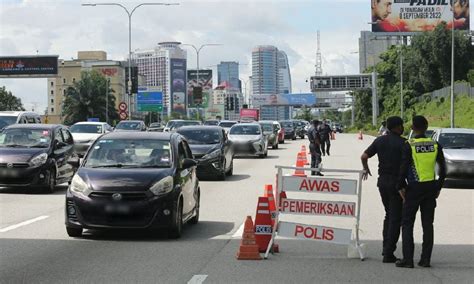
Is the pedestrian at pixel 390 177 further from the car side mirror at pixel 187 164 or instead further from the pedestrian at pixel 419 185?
the car side mirror at pixel 187 164

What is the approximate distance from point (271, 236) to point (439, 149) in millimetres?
2422

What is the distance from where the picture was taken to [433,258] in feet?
31.4

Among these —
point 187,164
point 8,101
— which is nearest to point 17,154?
point 187,164

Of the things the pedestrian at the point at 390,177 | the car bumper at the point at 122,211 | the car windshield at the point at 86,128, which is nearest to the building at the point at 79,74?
the car windshield at the point at 86,128

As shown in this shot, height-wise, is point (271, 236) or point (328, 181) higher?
point (328, 181)

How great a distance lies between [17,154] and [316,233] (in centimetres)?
958

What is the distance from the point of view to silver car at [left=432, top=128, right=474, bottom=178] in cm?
1973

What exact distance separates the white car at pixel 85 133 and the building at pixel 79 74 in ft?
438

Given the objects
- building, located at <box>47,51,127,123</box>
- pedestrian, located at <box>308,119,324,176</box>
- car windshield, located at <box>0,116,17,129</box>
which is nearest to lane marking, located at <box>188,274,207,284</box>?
pedestrian, located at <box>308,119,324,176</box>

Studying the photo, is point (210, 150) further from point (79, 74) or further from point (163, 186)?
point (79, 74)

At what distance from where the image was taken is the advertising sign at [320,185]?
9.58m

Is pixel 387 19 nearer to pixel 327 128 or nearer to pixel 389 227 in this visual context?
pixel 327 128

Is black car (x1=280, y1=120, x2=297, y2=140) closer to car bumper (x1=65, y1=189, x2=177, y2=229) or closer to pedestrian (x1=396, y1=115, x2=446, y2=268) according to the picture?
car bumper (x1=65, y1=189, x2=177, y2=229)

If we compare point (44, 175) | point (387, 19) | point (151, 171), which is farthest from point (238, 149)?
point (387, 19)
